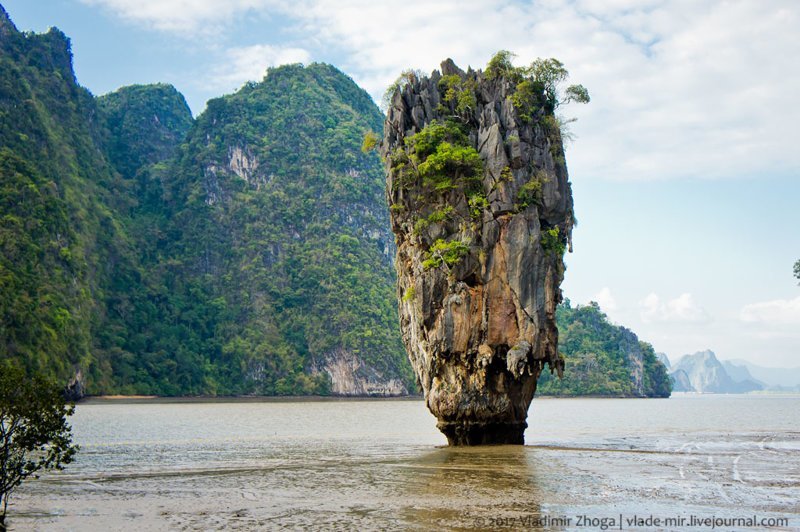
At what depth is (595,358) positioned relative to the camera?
156500 mm

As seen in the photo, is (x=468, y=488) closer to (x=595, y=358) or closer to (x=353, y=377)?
(x=353, y=377)

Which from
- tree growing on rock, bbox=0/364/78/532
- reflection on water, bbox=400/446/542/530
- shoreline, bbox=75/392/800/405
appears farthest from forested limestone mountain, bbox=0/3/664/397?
tree growing on rock, bbox=0/364/78/532

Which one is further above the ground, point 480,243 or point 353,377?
point 480,243

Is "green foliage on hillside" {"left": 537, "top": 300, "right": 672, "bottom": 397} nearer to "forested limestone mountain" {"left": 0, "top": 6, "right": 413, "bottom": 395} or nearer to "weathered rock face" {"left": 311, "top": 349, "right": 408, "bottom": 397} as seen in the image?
"weathered rock face" {"left": 311, "top": 349, "right": 408, "bottom": 397}

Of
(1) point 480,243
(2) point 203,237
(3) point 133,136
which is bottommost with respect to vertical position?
(1) point 480,243

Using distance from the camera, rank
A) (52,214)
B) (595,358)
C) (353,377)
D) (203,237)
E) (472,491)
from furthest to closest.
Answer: (203,237), (595,358), (353,377), (52,214), (472,491)

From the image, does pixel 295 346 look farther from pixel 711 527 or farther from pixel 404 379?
pixel 711 527

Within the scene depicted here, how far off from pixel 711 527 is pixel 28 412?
13.2m

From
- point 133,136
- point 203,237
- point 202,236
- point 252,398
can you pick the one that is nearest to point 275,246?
point 203,237

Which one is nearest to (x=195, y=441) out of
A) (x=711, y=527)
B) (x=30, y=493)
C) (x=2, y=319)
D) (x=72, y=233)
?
(x=30, y=493)

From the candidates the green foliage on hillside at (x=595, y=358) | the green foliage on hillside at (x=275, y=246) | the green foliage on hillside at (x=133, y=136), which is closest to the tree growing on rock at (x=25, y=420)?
the green foliage on hillside at (x=275, y=246)

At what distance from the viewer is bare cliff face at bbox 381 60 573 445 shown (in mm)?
30422

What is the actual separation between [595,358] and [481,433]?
130706 mm

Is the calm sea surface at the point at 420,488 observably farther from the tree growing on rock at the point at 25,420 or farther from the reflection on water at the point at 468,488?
the tree growing on rock at the point at 25,420
